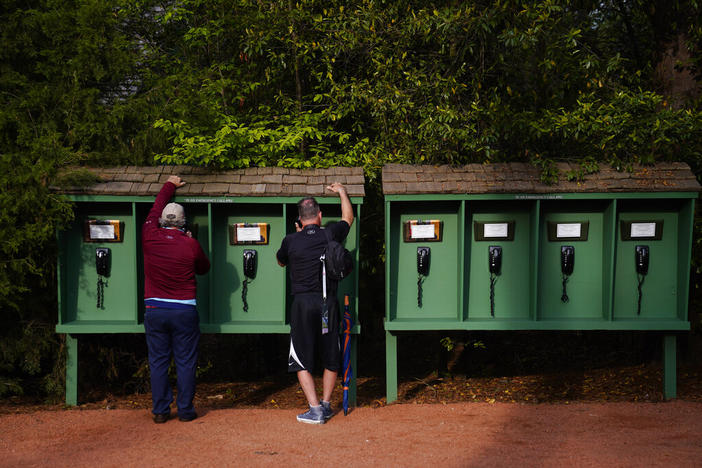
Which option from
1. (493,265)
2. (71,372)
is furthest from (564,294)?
(71,372)

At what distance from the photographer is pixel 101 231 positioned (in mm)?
6652

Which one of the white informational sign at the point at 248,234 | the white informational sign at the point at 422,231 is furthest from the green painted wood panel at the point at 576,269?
the white informational sign at the point at 248,234

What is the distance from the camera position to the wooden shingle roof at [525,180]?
6.37 meters

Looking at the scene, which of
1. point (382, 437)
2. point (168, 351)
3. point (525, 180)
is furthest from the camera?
point (525, 180)

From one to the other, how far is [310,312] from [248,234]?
129cm

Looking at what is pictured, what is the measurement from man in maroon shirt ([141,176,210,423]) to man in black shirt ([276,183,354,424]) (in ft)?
2.85

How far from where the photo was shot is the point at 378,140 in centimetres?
828

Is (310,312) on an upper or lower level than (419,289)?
lower

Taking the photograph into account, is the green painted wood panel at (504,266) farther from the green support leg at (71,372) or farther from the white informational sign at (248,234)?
the green support leg at (71,372)

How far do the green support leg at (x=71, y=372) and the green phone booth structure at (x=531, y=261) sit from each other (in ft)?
10.3

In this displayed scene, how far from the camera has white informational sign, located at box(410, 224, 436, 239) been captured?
6.67 meters

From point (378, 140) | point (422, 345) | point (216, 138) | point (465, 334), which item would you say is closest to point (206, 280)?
point (216, 138)

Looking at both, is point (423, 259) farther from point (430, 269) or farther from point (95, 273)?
point (95, 273)

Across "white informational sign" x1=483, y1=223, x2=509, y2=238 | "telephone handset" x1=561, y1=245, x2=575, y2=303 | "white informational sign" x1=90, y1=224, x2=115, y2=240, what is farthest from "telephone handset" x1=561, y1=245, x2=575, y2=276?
"white informational sign" x1=90, y1=224, x2=115, y2=240
